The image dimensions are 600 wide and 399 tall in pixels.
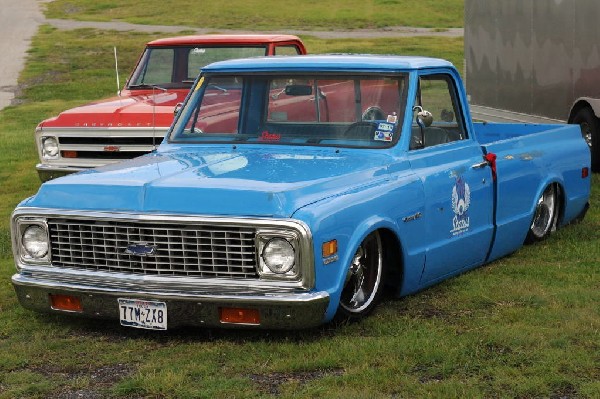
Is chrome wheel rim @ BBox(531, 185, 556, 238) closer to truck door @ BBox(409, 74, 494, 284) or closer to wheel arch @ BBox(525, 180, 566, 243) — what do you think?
wheel arch @ BBox(525, 180, 566, 243)

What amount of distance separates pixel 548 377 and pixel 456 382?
448 mm

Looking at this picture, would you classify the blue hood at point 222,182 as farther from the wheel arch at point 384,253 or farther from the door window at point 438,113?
→ the door window at point 438,113

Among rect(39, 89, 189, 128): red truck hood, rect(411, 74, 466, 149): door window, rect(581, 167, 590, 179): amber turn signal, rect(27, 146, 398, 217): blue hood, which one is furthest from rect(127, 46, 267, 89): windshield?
rect(27, 146, 398, 217): blue hood

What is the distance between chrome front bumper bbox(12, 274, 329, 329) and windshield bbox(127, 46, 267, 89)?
→ 19.7 feet

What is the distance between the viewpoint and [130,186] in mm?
6996

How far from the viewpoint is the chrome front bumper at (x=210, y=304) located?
660 centimetres

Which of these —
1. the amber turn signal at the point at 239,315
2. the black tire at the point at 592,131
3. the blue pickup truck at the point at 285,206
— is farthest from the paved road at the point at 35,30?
the amber turn signal at the point at 239,315

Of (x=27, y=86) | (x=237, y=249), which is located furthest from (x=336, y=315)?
(x=27, y=86)

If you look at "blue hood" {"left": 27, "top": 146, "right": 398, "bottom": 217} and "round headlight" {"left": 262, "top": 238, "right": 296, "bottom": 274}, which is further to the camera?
"blue hood" {"left": 27, "top": 146, "right": 398, "bottom": 217}

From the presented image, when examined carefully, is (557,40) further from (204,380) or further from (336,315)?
(204,380)

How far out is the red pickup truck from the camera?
11.9m

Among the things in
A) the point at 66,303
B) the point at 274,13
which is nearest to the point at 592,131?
the point at 66,303

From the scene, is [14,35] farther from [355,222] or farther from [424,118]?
[355,222]

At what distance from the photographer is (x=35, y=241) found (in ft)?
23.8
